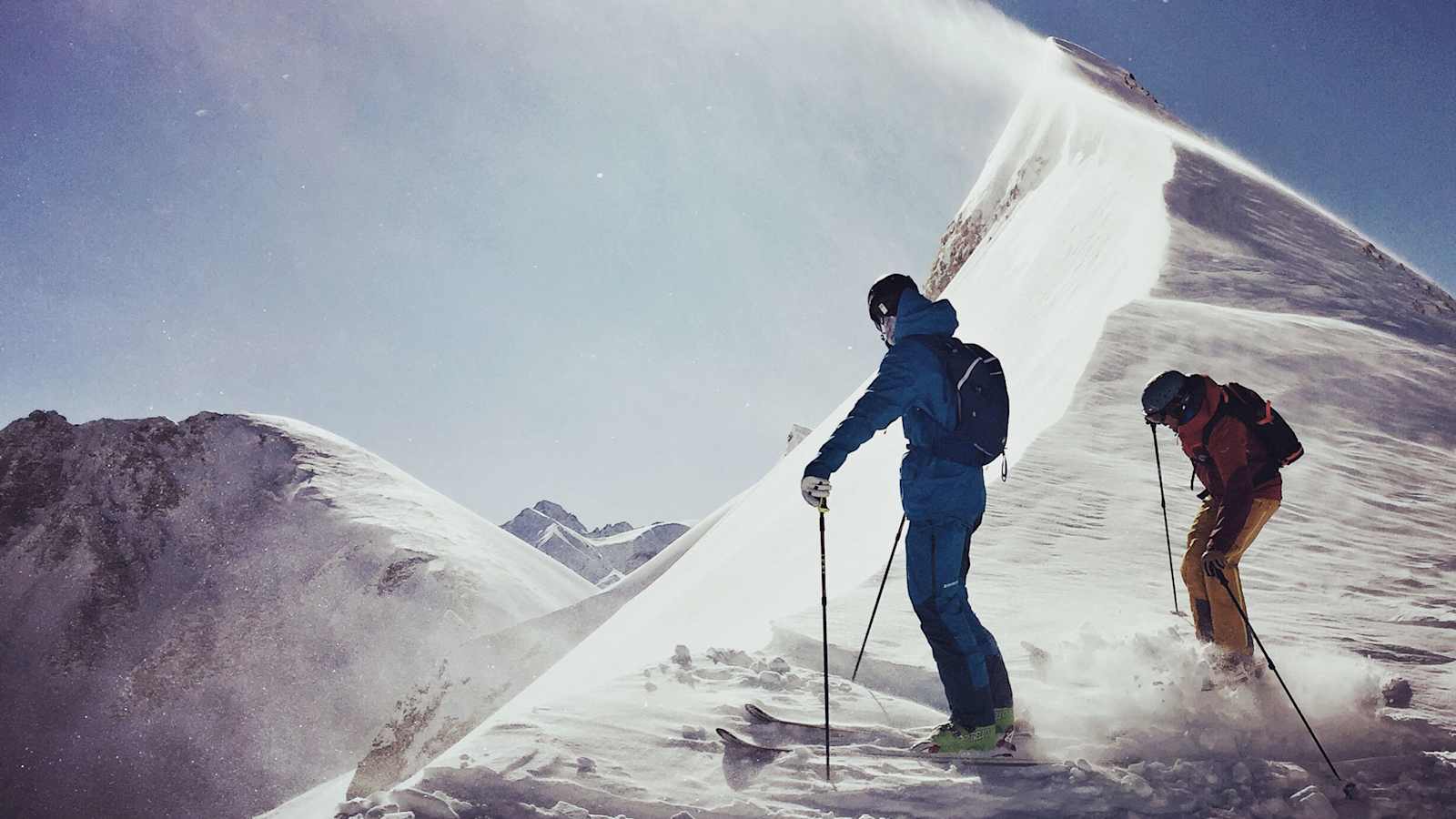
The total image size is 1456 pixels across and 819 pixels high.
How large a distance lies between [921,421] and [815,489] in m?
0.66

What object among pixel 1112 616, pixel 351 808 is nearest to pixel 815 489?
pixel 351 808

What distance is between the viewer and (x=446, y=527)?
312 feet

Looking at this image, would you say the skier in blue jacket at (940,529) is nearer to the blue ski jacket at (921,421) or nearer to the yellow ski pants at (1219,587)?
the blue ski jacket at (921,421)

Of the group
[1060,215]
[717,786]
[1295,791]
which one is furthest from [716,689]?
[1060,215]

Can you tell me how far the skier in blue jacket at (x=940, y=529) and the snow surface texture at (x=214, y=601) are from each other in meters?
75.1

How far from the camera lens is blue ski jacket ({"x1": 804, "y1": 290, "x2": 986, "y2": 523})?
3.93 meters

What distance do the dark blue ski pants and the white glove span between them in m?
0.52

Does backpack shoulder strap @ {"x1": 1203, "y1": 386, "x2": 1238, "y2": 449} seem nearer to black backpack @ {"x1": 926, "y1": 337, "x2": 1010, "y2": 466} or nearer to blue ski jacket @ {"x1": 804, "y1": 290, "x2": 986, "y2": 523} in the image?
black backpack @ {"x1": 926, "y1": 337, "x2": 1010, "y2": 466}

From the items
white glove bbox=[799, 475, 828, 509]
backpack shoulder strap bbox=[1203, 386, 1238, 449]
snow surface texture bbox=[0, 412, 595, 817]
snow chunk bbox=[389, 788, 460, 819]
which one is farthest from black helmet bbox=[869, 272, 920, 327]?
snow surface texture bbox=[0, 412, 595, 817]

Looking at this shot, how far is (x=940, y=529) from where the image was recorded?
4.01m

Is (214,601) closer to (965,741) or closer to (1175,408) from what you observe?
(965,741)

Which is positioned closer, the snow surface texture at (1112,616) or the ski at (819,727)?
the snow surface texture at (1112,616)

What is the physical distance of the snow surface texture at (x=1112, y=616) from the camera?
3572mm

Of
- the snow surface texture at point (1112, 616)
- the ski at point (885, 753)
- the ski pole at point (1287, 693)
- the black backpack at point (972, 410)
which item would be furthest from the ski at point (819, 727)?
the ski pole at point (1287, 693)
